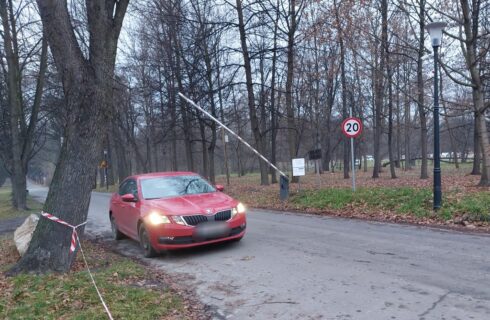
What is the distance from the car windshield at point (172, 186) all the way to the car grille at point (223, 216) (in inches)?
48.6

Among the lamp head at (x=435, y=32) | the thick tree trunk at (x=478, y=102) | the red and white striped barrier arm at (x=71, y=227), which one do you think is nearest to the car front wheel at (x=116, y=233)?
the red and white striped barrier arm at (x=71, y=227)

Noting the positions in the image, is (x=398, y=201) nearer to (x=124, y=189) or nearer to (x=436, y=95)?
(x=436, y=95)

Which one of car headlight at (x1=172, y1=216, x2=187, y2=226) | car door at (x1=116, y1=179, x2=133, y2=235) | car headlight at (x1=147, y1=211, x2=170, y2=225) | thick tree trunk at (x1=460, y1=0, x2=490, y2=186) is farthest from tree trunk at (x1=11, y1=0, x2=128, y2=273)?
thick tree trunk at (x1=460, y1=0, x2=490, y2=186)

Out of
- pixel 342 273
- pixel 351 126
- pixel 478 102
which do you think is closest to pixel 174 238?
pixel 342 273

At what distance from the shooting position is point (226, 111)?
105 ft

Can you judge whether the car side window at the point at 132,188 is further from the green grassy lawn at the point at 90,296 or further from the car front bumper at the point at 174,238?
the green grassy lawn at the point at 90,296

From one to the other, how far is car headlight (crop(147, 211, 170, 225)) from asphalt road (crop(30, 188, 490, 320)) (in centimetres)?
77

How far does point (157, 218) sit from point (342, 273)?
3392 mm

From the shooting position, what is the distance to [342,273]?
6.33m

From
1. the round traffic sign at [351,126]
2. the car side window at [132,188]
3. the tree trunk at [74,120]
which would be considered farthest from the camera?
the round traffic sign at [351,126]

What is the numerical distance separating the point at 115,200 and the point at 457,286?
311 inches

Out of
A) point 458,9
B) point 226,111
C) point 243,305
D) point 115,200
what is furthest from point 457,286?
point 226,111

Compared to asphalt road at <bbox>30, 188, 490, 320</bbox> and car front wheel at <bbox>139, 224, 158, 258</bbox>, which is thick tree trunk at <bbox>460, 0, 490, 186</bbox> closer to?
asphalt road at <bbox>30, 188, 490, 320</bbox>

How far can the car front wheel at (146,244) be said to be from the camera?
322 inches
